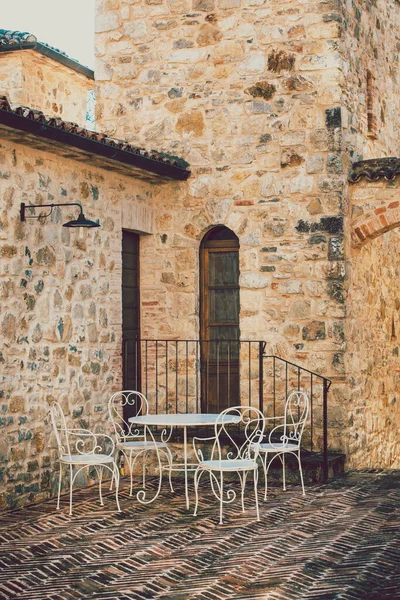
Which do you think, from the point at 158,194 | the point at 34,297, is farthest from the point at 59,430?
the point at 158,194

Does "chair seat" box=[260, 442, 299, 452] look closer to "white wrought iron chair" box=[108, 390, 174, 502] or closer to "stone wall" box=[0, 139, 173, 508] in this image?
"white wrought iron chair" box=[108, 390, 174, 502]

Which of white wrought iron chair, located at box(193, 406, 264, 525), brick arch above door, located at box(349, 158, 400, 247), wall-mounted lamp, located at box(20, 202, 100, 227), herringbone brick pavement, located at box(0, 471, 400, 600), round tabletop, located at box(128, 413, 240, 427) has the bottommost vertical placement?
herringbone brick pavement, located at box(0, 471, 400, 600)

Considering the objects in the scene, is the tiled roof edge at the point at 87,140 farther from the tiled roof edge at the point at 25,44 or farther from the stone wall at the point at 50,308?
the tiled roof edge at the point at 25,44

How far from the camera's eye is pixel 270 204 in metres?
9.92

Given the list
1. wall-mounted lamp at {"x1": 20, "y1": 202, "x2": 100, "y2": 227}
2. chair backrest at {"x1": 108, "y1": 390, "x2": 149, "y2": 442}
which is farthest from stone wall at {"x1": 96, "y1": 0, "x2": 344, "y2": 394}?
wall-mounted lamp at {"x1": 20, "y1": 202, "x2": 100, "y2": 227}

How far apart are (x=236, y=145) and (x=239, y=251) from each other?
1130mm

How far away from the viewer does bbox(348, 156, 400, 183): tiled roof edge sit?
9.52 m

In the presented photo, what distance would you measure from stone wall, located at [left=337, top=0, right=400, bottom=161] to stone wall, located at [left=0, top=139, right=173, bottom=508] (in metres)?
2.60

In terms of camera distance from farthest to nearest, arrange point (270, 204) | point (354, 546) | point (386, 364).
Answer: point (386, 364) → point (270, 204) → point (354, 546)

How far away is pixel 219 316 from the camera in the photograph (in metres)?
10.3

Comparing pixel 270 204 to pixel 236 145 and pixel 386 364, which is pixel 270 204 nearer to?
pixel 236 145

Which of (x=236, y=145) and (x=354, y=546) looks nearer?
(x=354, y=546)

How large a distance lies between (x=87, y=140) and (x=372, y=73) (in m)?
4.21

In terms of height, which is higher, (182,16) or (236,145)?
(182,16)
